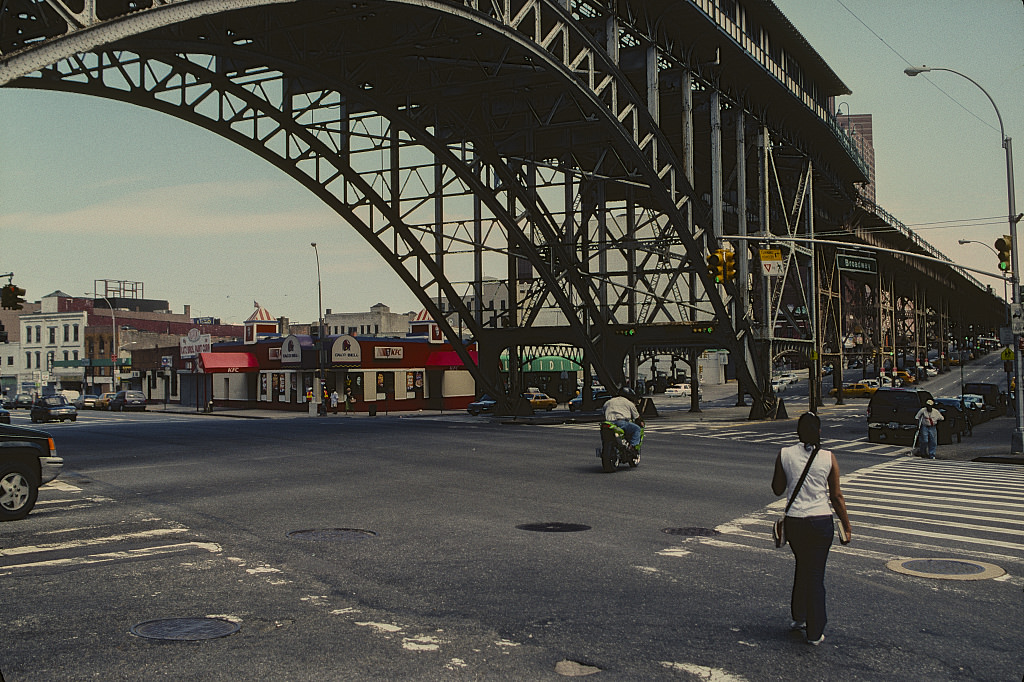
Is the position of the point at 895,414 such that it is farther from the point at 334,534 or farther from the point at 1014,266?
the point at 334,534

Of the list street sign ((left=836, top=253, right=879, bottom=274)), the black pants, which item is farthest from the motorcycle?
street sign ((left=836, top=253, right=879, bottom=274))

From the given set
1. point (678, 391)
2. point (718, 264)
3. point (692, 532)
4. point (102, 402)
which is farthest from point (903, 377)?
point (692, 532)

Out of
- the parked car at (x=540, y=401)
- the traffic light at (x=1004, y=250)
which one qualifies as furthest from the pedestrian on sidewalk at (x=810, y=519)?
the parked car at (x=540, y=401)

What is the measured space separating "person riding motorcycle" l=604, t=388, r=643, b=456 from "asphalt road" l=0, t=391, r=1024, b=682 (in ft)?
5.17

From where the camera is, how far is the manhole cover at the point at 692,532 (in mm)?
12695

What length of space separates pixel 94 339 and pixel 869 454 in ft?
338

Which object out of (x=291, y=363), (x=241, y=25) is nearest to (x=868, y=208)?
(x=291, y=363)

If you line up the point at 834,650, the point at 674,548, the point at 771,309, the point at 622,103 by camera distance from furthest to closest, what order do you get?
the point at 771,309, the point at 622,103, the point at 674,548, the point at 834,650

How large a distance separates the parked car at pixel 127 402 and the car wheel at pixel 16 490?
64.9m

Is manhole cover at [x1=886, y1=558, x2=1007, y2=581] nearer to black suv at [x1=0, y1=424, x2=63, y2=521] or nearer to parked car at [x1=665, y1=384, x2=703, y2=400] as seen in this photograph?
black suv at [x1=0, y1=424, x2=63, y2=521]

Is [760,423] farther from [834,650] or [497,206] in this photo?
[834,650]

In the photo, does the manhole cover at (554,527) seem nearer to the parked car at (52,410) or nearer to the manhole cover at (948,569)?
the manhole cover at (948,569)

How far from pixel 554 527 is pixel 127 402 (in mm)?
69774

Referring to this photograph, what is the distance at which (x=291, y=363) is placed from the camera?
68.7m
